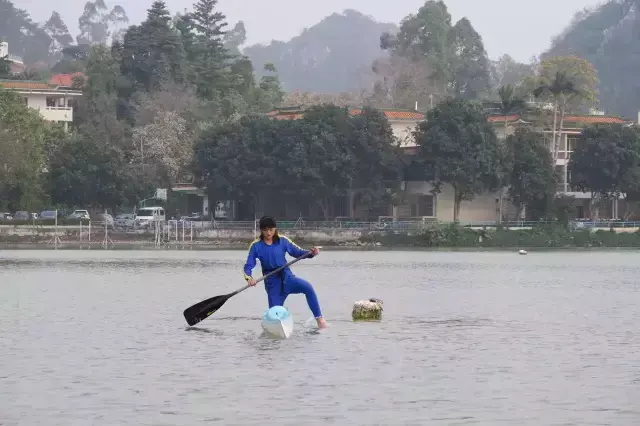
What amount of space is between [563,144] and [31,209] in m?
34.8

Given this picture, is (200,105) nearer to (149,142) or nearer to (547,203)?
(149,142)

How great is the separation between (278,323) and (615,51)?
169 m

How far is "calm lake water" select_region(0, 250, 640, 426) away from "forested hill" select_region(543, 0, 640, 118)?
144 m

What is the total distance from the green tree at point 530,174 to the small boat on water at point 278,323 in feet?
204

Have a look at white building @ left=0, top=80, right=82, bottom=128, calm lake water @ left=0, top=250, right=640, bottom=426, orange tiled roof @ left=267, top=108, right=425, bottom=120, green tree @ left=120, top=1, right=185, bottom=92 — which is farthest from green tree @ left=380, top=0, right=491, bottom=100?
calm lake water @ left=0, top=250, right=640, bottom=426

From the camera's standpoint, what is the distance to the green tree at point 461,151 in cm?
8312

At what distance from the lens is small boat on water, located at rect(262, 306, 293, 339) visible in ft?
75.5

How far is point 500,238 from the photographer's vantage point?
82.1 metres

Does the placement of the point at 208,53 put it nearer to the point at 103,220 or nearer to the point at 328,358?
the point at 103,220

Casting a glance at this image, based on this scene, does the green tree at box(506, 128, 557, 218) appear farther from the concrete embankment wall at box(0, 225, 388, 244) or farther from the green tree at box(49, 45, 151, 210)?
the green tree at box(49, 45, 151, 210)

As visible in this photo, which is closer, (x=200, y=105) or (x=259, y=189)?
(x=259, y=189)

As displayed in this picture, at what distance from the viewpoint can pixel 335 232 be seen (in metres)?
82.1

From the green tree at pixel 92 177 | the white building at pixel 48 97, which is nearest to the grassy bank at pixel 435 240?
the green tree at pixel 92 177

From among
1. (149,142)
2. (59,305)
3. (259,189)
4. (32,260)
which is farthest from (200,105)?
(59,305)
